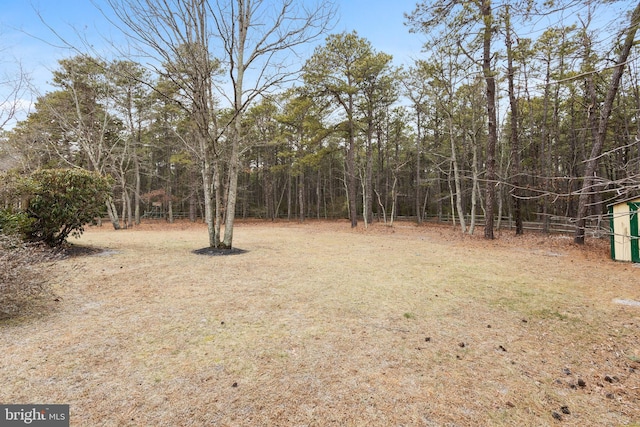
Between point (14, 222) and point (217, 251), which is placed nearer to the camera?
point (14, 222)

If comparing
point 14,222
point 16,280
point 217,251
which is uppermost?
point 14,222

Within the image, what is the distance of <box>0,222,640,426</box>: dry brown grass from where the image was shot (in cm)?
188

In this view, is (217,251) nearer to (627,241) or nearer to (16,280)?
(16,280)

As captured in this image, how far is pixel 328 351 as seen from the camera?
2.62 metres

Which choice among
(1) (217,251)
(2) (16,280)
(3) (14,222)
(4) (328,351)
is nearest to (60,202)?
(3) (14,222)

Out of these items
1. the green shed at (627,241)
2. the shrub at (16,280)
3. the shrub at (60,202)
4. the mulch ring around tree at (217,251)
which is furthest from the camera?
the mulch ring around tree at (217,251)

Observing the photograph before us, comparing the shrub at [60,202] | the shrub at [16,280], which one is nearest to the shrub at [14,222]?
the shrub at [60,202]

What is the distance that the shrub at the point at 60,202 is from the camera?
20.3 feet

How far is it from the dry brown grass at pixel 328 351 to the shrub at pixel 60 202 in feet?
7.94

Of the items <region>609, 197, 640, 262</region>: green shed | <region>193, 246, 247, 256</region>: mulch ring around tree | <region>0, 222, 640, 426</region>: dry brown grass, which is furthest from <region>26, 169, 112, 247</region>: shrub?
<region>609, 197, 640, 262</region>: green shed

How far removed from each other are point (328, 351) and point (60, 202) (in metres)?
7.29

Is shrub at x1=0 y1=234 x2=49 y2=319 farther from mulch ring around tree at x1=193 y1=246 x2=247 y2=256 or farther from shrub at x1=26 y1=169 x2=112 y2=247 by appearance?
mulch ring around tree at x1=193 y1=246 x2=247 y2=256

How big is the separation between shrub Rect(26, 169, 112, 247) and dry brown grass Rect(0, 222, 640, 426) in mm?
2419

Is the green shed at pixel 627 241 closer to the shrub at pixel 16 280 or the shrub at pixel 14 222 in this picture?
the shrub at pixel 16 280
